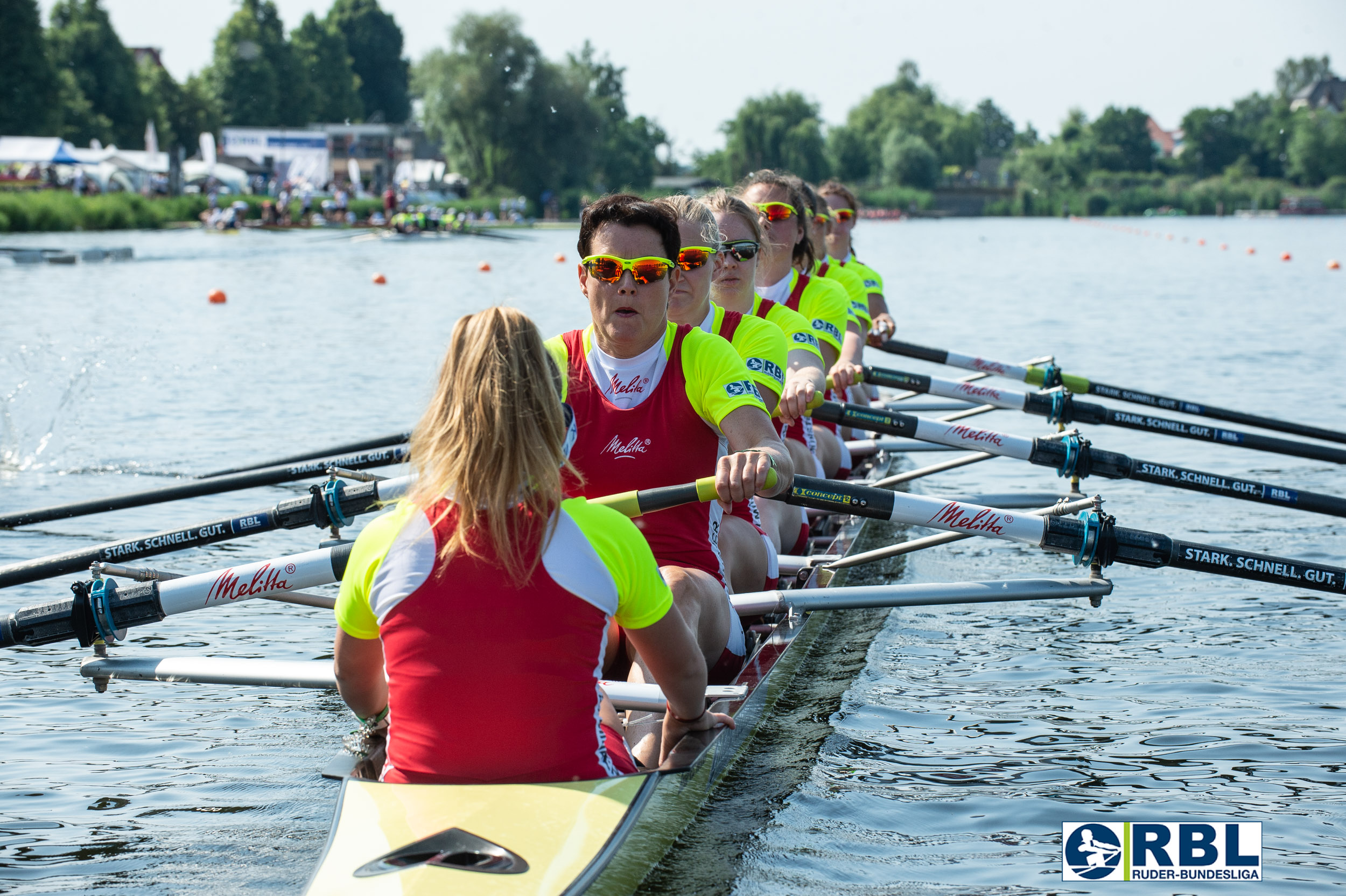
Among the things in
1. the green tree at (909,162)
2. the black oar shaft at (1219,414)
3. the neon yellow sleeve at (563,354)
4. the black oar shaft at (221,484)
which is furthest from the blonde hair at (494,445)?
the green tree at (909,162)

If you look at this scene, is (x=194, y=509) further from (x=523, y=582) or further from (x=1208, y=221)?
(x=1208, y=221)

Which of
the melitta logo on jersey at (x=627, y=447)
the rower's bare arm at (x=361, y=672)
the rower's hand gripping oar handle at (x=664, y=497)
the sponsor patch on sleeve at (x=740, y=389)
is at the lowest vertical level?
the rower's bare arm at (x=361, y=672)

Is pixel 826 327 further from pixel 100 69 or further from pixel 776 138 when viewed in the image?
pixel 776 138

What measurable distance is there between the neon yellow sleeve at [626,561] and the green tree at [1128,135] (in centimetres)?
11504

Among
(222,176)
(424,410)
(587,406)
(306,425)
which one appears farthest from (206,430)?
(222,176)

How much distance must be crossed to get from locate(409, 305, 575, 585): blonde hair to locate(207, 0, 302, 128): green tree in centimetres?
8457

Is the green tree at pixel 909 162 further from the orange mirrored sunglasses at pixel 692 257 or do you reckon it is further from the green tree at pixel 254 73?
the orange mirrored sunglasses at pixel 692 257

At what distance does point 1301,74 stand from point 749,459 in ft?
485

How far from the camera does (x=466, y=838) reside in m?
2.44

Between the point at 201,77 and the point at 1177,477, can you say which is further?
the point at 201,77

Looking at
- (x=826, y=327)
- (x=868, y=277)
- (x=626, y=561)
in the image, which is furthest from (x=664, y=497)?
(x=868, y=277)

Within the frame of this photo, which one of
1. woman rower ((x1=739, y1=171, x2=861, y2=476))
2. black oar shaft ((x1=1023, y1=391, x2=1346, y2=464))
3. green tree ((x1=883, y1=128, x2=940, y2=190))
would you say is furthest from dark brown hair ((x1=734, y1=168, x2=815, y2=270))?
green tree ((x1=883, y1=128, x2=940, y2=190))

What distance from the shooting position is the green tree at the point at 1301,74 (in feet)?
424

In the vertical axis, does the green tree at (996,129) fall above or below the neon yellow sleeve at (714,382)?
above
